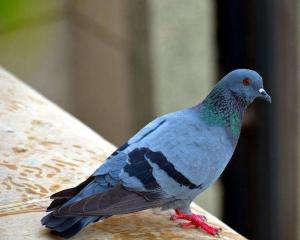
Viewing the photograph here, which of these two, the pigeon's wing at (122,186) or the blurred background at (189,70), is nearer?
the pigeon's wing at (122,186)

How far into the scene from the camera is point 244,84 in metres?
3.10

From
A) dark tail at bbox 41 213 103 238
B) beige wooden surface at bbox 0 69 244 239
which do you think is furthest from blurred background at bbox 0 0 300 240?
dark tail at bbox 41 213 103 238

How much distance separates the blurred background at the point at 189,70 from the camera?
20.1 ft

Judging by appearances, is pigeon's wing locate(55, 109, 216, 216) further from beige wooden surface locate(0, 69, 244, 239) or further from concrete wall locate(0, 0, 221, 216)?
concrete wall locate(0, 0, 221, 216)

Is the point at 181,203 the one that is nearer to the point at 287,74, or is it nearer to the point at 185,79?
the point at 287,74

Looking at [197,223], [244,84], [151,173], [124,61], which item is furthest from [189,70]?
[151,173]

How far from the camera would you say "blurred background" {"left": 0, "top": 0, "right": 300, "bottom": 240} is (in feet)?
20.1

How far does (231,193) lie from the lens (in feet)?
20.9

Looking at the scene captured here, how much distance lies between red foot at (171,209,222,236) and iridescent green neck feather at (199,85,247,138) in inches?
14.3

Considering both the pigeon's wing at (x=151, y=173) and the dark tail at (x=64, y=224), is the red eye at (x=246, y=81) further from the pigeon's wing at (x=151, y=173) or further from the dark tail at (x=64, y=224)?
the dark tail at (x=64, y=224)

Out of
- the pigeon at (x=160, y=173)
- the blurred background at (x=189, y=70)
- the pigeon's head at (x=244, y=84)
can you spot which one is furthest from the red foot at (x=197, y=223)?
the blurred background at (x=189, y=70)

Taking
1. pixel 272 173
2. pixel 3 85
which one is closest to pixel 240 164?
pixel 272 173

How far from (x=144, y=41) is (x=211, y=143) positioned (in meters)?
4.41

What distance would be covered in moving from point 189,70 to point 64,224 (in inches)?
186
